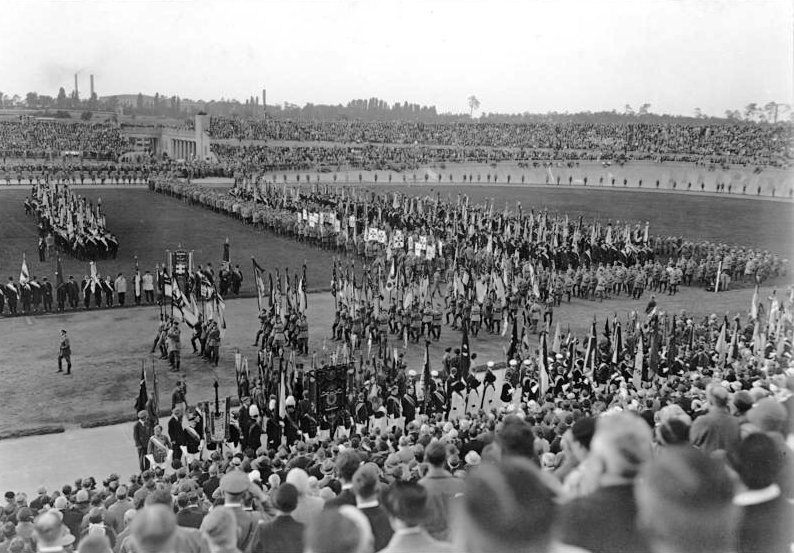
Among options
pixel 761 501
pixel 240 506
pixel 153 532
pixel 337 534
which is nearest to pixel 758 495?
pixel 761 501

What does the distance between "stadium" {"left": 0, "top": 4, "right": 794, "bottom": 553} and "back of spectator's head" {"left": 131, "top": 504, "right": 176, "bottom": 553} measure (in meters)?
0.01

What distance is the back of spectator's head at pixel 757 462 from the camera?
3.76 m

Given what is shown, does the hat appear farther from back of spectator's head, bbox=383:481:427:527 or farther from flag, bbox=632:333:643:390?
flag, bbox=632:333:643:390

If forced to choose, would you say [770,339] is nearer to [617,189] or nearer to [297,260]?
[297,260]

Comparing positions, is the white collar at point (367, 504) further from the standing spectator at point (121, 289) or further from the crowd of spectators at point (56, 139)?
the crowd of spectators at point (56, 139)

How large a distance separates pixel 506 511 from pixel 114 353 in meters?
14.7

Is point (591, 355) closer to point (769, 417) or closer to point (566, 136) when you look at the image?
point (769, 417)

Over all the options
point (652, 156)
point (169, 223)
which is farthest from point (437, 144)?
point (169, 223)

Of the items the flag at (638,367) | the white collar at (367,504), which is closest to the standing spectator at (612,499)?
the white collar at (367,504)

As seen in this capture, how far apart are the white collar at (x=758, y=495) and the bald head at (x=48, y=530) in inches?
157

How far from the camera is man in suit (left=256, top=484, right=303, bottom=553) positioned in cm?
388

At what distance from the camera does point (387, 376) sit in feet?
43.0

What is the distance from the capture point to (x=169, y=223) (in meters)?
34.7

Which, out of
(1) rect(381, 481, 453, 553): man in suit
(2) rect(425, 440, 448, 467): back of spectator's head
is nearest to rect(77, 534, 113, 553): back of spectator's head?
(1) rect(381, 481, 453, 553): man in suit
